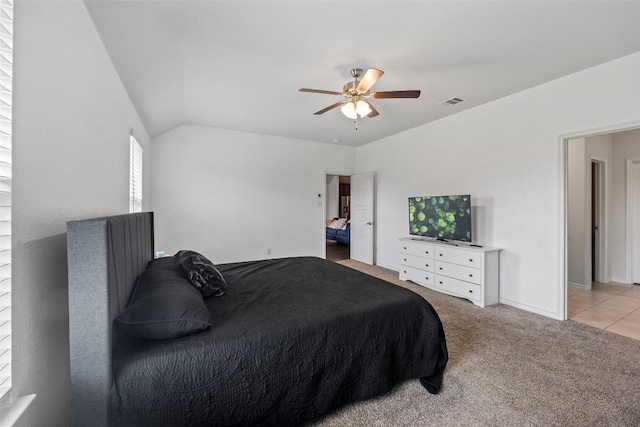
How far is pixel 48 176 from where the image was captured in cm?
124

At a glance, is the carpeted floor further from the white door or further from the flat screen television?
the white door

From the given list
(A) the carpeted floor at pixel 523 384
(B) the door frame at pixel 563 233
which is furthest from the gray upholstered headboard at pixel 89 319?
(B) the door frame at pixel 563 233

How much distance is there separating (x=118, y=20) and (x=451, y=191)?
14.1 feet

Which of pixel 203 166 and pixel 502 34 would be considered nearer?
pixel 502 34

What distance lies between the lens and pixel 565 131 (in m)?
3.05

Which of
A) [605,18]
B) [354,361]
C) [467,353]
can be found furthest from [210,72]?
[467,353]

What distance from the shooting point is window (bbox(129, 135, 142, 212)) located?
3045 mm

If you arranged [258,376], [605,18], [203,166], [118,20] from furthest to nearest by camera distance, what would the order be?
[203,166] < [605,18] < [118,20] < [258,376]

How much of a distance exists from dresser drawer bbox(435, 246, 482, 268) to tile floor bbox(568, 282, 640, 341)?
3.61 feet

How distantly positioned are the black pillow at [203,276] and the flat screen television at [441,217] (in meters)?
3.26

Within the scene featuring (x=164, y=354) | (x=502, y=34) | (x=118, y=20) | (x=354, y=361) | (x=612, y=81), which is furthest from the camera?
(x=612, y=81)

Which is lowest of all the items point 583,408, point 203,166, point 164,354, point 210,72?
point 583,408

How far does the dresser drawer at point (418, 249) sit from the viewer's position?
4.19m

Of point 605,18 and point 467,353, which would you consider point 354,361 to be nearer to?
point 467,353
